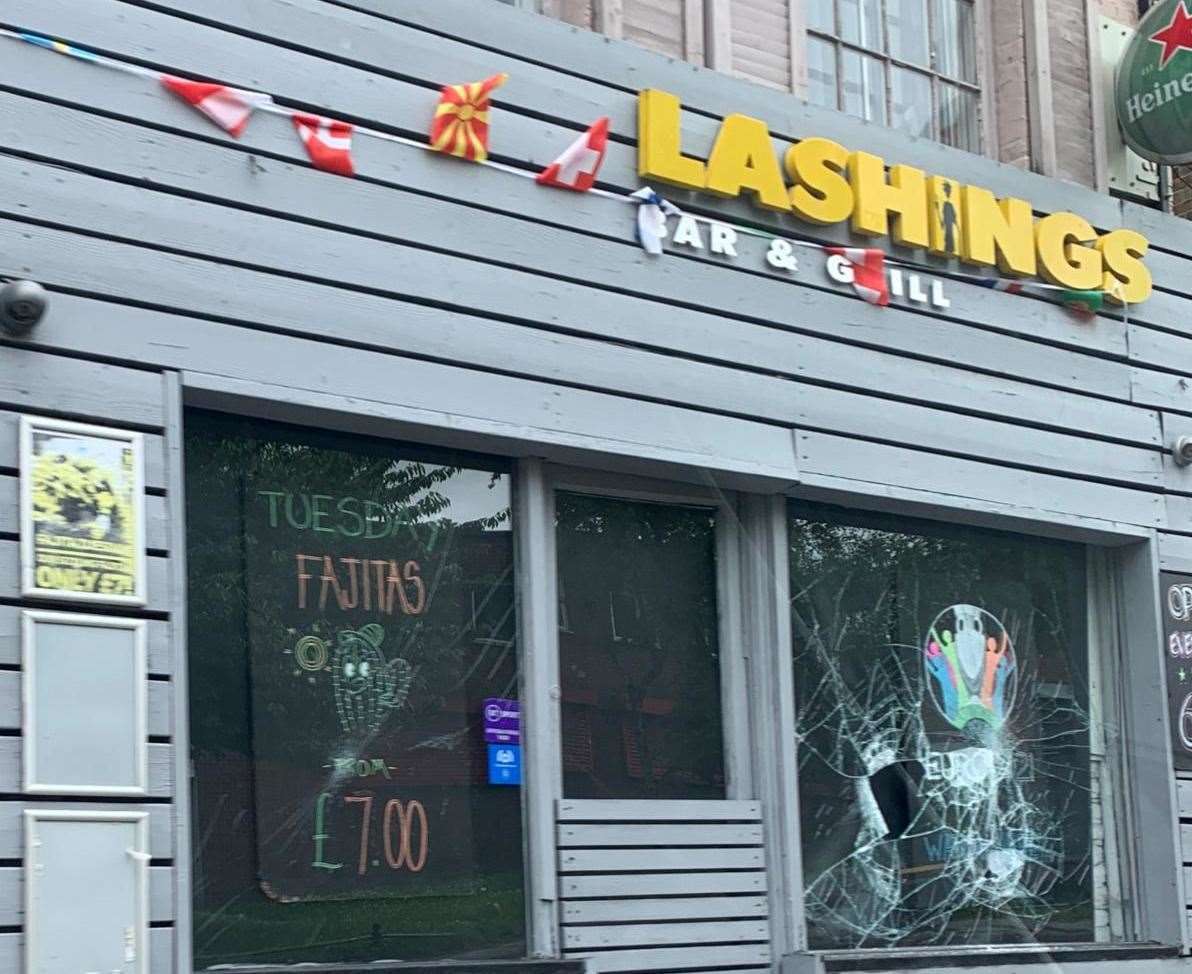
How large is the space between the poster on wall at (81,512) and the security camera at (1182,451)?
576cm

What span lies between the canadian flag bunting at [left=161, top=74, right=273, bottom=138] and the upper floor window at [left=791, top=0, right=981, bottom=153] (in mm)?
3403

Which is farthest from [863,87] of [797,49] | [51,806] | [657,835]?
[51,806]

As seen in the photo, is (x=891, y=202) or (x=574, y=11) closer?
(x=574, y=11)

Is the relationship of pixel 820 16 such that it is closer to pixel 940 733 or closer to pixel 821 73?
pixel 821 73

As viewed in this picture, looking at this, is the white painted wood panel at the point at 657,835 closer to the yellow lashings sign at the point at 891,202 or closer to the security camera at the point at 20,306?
the yellow lashings sign at the point at 891,202

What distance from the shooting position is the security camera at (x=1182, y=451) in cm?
990

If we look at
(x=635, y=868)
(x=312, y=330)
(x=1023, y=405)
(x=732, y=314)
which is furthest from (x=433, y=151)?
(x=1023, y=405)

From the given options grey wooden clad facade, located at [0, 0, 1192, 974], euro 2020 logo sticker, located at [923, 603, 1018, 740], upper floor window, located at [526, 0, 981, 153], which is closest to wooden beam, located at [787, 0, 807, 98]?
upper floor window, located at [526, 0, 981, 153]

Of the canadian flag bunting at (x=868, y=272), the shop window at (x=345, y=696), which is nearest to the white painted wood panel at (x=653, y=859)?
the shop window at (x=345, y=696)

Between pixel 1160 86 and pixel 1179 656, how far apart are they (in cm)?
296

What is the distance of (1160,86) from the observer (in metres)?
10.1

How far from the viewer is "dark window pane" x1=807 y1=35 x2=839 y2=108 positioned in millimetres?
9281

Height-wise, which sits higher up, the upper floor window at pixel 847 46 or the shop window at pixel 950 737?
the upper floor window at pixel 847 46

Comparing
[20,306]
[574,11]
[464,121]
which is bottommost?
[20,306]
